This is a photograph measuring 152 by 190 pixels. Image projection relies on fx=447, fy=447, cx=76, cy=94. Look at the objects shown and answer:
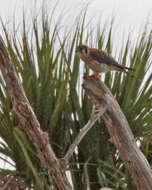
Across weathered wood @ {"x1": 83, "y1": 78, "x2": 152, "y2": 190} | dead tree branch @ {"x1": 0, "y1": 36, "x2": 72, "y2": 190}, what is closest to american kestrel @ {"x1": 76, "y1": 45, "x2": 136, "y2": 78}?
weathered wood @ {"x1": 83, "y1": 78, "x2": 152, "y2": 190}

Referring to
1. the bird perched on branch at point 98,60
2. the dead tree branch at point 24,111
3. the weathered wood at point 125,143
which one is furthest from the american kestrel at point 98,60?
the dead tree branch at point 24,111

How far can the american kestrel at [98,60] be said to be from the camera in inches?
109

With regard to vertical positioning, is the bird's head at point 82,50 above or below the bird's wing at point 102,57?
above

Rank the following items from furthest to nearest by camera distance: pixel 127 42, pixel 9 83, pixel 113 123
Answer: pixel 127 42, pixel 113 123, pixel 9 83

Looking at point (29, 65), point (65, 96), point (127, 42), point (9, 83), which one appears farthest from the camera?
point (127, 42)

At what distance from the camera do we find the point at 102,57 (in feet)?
9.23

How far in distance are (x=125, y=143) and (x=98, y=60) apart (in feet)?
2.46

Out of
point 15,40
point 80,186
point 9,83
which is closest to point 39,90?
point 15,40

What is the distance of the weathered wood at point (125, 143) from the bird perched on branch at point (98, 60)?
1.67 ft

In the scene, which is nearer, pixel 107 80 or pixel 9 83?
pixel 9 83

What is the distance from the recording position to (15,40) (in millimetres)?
2941

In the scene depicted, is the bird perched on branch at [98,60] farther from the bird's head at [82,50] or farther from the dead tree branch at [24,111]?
the dead tree branch at [24,111]

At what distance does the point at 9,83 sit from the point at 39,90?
0.89 metres

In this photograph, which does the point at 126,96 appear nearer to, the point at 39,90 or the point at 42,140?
the point at 39,90
